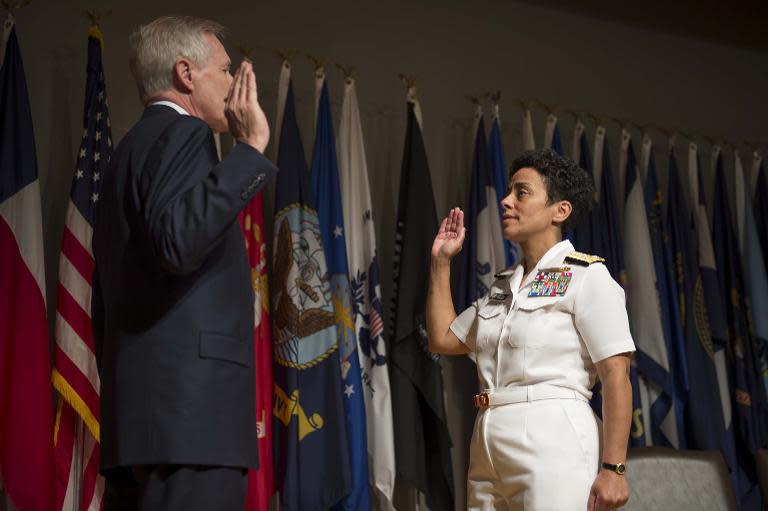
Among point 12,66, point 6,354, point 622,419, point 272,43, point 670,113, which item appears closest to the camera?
point 622,419

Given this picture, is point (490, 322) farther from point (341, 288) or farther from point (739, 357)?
point (739, 357)

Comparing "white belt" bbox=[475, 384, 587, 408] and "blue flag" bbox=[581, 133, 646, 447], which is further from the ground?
"blue flag" bbox=[581, 133, 646, 447]

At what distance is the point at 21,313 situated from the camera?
10.9 ft

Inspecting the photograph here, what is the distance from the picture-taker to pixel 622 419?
2.14m

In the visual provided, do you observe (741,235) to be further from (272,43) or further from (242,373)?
(242,373)

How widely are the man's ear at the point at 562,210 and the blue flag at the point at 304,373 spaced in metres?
1.47

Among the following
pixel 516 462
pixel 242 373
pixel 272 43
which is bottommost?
pixel 516 462

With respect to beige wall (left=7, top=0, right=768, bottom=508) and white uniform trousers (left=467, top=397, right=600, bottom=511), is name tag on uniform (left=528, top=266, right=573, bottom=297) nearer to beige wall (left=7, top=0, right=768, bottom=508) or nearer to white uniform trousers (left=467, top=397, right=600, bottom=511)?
white uniform trousers (left=467, top=397, right=600, bottom=511)

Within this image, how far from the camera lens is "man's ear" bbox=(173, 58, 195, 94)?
182cm

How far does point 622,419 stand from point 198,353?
1142mm

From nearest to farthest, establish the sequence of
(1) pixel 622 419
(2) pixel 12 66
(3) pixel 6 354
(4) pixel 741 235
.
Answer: (1) pixel 622 419 < (3) pixel 6 354 < (2) pixel 12 66 < (4) pixel 741 235

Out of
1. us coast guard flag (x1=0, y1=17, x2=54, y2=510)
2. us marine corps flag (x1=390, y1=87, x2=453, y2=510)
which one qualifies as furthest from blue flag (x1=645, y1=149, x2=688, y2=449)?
us coast guard flag (x1=0, y1=17, x2=54, y2=510)

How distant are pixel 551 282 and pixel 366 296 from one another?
5.86ft

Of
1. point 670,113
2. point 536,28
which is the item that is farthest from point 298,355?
point 670,113
